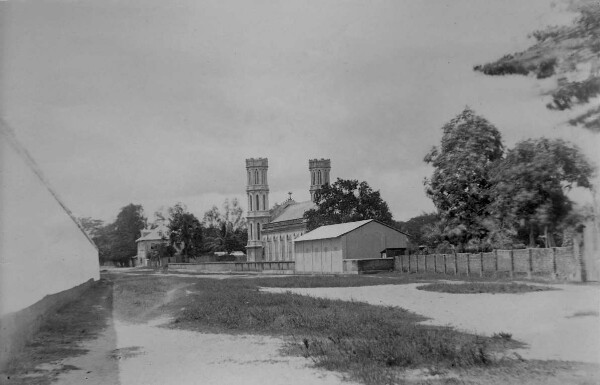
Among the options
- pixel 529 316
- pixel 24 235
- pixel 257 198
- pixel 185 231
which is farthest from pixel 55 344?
pixel 257 198

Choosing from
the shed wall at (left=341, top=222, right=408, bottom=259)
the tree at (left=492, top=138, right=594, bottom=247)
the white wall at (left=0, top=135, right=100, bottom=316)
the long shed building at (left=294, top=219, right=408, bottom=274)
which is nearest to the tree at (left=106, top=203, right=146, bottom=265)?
the long shed building at (left=294, top=219, right=408, bottom=274)

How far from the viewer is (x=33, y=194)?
32.7 ft

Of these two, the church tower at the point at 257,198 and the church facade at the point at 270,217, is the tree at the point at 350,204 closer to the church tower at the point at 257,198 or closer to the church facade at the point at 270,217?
the church facade at the point at 270,217

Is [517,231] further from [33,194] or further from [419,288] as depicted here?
[419,288]

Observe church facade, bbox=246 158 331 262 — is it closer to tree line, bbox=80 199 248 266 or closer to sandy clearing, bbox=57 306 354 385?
tree line, bbox=80 199 248 266

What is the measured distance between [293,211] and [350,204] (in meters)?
32.3

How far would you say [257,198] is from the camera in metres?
105

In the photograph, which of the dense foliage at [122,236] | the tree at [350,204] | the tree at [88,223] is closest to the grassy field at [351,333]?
the tree at [88,223]

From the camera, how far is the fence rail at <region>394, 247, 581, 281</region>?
2248 cm

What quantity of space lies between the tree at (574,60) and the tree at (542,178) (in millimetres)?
847

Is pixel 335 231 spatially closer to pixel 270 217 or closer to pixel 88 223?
pixel 88 223

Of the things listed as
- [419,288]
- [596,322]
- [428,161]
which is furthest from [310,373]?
[428,161]

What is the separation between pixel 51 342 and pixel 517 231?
8433 millimetres

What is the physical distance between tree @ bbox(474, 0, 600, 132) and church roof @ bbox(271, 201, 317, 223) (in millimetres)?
81123
